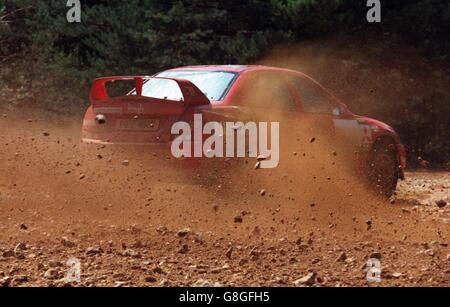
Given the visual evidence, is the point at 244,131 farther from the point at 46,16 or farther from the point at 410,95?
the point at 410,95

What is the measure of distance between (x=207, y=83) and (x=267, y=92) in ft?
2.34

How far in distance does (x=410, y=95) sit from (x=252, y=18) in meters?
4.11

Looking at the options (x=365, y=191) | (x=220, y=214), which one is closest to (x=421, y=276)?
(x=220, y=214)

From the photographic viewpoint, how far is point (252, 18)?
1795 cm

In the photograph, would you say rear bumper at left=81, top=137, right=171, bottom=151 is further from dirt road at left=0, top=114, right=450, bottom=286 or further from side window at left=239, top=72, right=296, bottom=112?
side window at left=239, top=72, right=296, bottom=112

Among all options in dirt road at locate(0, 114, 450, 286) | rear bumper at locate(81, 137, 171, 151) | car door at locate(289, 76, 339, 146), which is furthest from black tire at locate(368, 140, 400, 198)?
rear bumper at locate(81, 137, 171, 151)

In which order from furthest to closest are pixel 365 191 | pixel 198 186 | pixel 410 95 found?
pixel 410 95
pixel 365 191
pixel 198 186

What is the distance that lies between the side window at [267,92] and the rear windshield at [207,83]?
0.64ft

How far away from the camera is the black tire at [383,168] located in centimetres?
1022

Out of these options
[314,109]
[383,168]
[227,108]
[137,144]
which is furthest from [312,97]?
[137,144]

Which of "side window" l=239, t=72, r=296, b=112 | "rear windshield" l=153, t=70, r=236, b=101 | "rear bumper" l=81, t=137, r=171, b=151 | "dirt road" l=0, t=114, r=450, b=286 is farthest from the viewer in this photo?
"side window" l=239, t=72, r=296, b=112

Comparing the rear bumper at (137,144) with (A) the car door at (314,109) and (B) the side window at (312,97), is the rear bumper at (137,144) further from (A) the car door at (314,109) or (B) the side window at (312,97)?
(B) the side window at (312,97)

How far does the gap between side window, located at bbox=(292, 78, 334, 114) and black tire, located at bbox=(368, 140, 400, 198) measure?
3.01 feet

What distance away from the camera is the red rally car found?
8.15 metres
